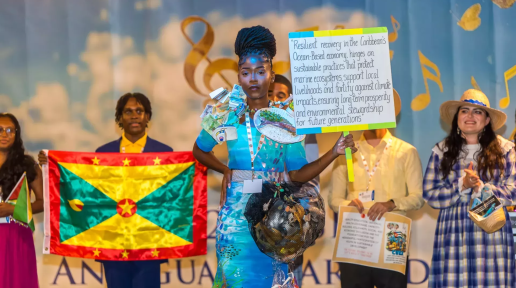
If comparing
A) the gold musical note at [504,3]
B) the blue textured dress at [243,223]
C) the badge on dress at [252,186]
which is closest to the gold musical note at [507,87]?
the gold musical note at [504,3]

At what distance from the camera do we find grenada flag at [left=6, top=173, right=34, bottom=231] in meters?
4.05

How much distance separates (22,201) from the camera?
13.4ft

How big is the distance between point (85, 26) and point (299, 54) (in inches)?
140

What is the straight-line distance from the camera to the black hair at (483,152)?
12.6 ft

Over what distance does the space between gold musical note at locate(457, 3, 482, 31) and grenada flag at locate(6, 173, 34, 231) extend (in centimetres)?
389

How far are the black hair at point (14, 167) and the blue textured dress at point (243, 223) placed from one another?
7.36 ft

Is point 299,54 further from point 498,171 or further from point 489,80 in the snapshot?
point 489,80

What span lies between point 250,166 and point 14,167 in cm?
240

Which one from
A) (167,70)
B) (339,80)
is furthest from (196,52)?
(339,80)

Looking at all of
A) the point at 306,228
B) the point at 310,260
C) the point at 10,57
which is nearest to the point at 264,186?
the point at 306,228

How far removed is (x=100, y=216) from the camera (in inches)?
173

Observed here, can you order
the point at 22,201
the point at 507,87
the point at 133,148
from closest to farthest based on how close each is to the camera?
1. the point at 22,201
2. the point at 133,148
3. the point at 507,87

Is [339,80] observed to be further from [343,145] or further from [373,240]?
[373,240]

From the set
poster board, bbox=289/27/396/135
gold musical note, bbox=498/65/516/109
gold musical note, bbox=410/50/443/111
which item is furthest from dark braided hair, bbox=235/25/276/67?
gold musical note, bbox=498/65/516/109
